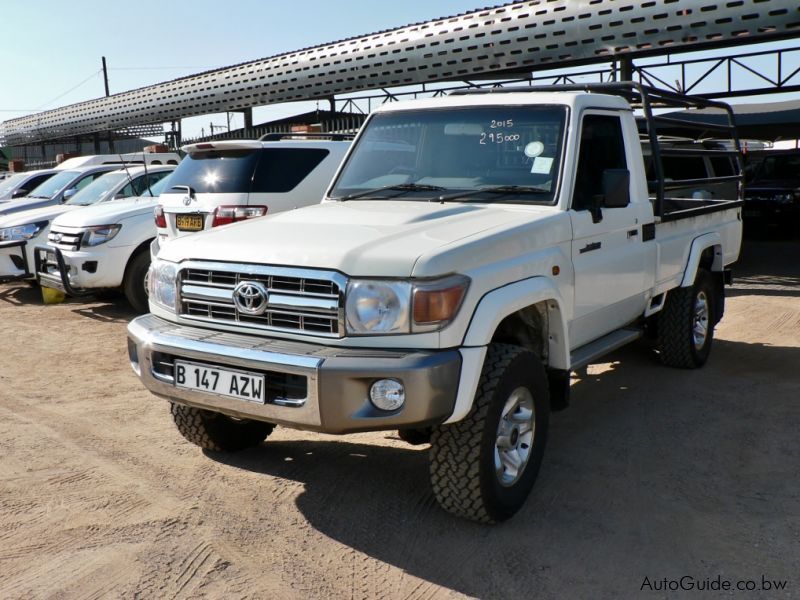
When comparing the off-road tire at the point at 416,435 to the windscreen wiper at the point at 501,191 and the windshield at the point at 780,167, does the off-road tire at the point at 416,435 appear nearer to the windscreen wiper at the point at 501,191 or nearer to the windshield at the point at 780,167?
the windscreen wiper at the point at 501,191

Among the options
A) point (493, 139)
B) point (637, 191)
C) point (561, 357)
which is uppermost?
point (493, 139)

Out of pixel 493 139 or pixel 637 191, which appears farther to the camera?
pixel 637 191

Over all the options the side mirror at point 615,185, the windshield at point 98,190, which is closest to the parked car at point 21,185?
the windshield at point 98,190

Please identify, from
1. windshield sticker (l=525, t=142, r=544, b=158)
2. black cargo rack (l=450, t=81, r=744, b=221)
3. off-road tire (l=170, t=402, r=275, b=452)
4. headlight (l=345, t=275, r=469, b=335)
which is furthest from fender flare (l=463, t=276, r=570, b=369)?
off-road tire (l=170, t=402, r=275, b=452)

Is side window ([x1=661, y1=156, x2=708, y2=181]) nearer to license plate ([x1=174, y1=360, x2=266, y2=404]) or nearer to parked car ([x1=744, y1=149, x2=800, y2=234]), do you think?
license plate ([x1=174, y1=360, x2=266, y2=404])

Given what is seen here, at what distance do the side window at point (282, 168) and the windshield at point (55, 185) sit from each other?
6237 mm

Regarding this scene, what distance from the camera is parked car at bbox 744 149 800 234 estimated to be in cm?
1627

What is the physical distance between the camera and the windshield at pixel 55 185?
12352 mm

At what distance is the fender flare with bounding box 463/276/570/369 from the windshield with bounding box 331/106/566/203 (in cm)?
60

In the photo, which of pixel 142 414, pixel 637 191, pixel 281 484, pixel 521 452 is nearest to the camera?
pixel 521 452

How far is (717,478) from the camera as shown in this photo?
4246 mm

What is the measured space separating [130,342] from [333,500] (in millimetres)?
1285

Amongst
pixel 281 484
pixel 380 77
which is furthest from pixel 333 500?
pixel 380 77

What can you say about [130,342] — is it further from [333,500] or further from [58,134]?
[58,134]
